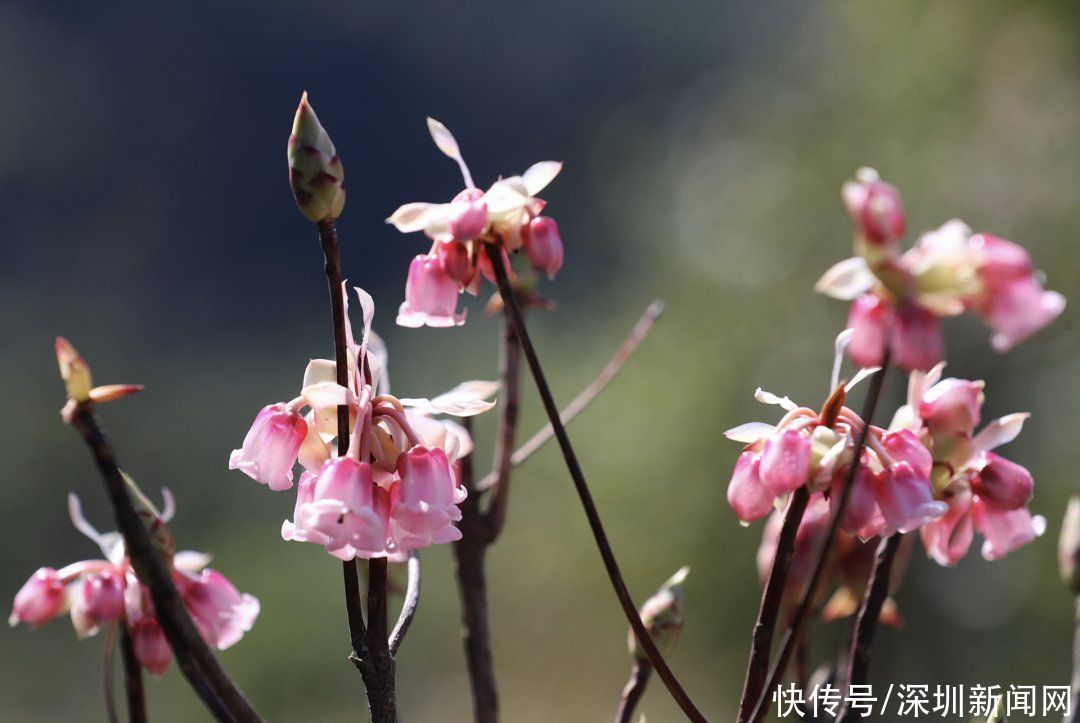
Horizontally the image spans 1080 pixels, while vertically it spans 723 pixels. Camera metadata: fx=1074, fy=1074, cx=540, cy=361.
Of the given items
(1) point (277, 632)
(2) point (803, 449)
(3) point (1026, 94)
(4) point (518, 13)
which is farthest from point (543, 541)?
(4) point (518, 13)

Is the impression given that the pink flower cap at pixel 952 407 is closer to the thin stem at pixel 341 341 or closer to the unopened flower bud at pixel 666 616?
the unopened flower bud at pixel 666 616

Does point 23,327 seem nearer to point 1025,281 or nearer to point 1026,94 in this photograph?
point 1026,94

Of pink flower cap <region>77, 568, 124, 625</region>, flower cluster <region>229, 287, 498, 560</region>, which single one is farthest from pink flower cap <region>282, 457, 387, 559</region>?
pink flower cap <region>77, 568, 124, 625</region>

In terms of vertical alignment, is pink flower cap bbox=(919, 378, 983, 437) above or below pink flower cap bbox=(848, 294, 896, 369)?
below

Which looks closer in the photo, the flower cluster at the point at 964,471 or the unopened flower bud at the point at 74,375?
the unopened flower bud at the point at 74,375

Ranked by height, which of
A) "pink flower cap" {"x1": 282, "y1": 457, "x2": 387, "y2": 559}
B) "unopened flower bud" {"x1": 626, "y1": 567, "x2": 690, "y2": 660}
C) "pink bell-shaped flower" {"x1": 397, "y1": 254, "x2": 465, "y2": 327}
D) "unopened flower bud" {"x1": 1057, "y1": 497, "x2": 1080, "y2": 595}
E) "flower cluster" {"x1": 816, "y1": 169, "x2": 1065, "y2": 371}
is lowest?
"unopened flower bud" {"x1": 626, "y1": 567, "x2": 690, "y2": 660}

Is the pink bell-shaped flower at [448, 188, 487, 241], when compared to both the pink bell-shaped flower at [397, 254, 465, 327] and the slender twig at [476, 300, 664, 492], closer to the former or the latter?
the pink bell-shaped flower at [397, 254, 465, 327]

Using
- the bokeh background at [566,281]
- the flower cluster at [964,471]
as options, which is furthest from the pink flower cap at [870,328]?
the bokeh background at [566,281]
